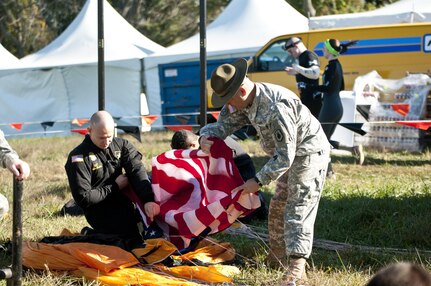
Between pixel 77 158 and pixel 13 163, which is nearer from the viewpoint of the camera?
pixel 13 163

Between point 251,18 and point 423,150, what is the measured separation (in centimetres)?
790

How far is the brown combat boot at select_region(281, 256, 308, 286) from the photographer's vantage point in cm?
500

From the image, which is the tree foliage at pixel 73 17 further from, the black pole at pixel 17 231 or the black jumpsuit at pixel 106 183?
the black pole at pixel 17 231

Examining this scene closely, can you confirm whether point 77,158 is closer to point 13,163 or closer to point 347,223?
point 13,163

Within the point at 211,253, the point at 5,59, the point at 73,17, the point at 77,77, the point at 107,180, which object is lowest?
the point at 77,77

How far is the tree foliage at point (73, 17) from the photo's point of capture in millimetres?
36219

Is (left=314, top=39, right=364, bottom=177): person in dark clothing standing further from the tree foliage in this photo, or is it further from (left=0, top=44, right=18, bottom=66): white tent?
the tree foliage

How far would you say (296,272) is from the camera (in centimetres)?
505

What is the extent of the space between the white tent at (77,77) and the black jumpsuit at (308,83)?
1072 cm

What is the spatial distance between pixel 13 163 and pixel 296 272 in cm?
198

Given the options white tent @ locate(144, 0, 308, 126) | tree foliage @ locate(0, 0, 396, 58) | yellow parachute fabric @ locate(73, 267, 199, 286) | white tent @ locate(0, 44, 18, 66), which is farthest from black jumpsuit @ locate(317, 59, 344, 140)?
tree foliage @ locate(0, 0, 396, 58)

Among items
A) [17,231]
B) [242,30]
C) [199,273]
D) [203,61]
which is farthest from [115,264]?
[242,30]

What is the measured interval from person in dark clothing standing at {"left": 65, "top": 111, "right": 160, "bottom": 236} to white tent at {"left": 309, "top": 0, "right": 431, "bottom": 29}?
33.7 feet

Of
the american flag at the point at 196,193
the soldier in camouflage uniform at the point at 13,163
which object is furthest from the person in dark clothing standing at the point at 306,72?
the soldier in camouflage uniform at the point at 13,163
